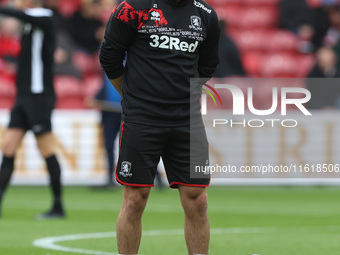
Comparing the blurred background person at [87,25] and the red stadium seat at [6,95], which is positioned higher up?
the blurred background person at [87,25]

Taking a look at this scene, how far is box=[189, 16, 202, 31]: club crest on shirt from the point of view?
5.74 m

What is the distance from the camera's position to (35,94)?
375 inches

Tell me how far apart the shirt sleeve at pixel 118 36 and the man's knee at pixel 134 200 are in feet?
2.62

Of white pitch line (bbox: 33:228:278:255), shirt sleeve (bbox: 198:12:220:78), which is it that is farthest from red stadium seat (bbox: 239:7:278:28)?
shirt sleeve (bbox: 198:12:220:78)

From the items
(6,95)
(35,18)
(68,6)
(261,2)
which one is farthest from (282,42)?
(35,18)

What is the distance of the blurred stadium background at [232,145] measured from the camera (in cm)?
869

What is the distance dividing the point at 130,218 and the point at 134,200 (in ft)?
0.41

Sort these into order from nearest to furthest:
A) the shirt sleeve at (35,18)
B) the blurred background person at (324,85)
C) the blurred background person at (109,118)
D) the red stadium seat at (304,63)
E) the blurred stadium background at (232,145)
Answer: the blurred stadium background at (232,145) < the shirt sleeve at (35,18) < the blurred background person at (109,118) < the blurred background person at (324,85) < the red stadium seat at (304,63)

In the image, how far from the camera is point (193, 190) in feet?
19.1

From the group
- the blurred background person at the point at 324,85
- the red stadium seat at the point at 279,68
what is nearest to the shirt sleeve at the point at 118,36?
the blurred background person at the point at 324,85

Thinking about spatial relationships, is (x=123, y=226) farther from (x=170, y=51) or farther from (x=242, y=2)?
(x=242, y=2)

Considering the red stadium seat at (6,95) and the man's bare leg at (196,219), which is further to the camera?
the red stadium seat at (6,95)

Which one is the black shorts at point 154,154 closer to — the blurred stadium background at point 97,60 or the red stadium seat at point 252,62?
the blurred stadium background at point 97,60

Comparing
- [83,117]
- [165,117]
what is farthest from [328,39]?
[165,117]
